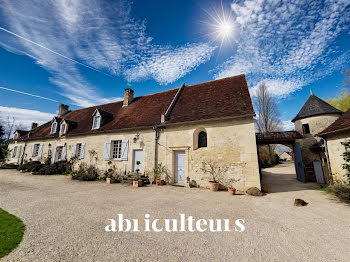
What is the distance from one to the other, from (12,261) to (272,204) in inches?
290

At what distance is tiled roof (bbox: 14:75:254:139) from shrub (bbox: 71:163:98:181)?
113 inches

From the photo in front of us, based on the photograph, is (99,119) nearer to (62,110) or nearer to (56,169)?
(56,169)

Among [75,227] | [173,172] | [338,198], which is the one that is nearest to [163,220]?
[75,227]

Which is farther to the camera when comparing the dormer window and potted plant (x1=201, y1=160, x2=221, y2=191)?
the dormer window

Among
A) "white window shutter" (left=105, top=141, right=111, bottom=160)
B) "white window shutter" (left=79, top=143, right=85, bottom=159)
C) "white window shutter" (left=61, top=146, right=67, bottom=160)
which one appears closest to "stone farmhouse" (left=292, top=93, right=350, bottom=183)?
"white window shutter" (left=105, top=141, right=111, bottom=160)

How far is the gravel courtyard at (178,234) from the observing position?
9.20 ft

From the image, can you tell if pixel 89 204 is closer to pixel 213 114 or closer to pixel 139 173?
pixel 139 173

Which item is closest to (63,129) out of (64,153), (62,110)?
(64,153)

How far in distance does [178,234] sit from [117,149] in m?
9.11

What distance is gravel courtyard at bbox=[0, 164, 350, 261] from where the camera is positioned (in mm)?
2803

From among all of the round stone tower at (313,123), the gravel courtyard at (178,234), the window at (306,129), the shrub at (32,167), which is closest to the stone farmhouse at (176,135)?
the shrub at (32,167)

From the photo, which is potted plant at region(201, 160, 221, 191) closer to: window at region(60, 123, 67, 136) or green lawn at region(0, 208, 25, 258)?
green lawn at region(0, 208, 25, 258)

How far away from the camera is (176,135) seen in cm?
950

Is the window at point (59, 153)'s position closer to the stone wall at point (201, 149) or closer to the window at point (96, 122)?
the window at point (96, 122)
